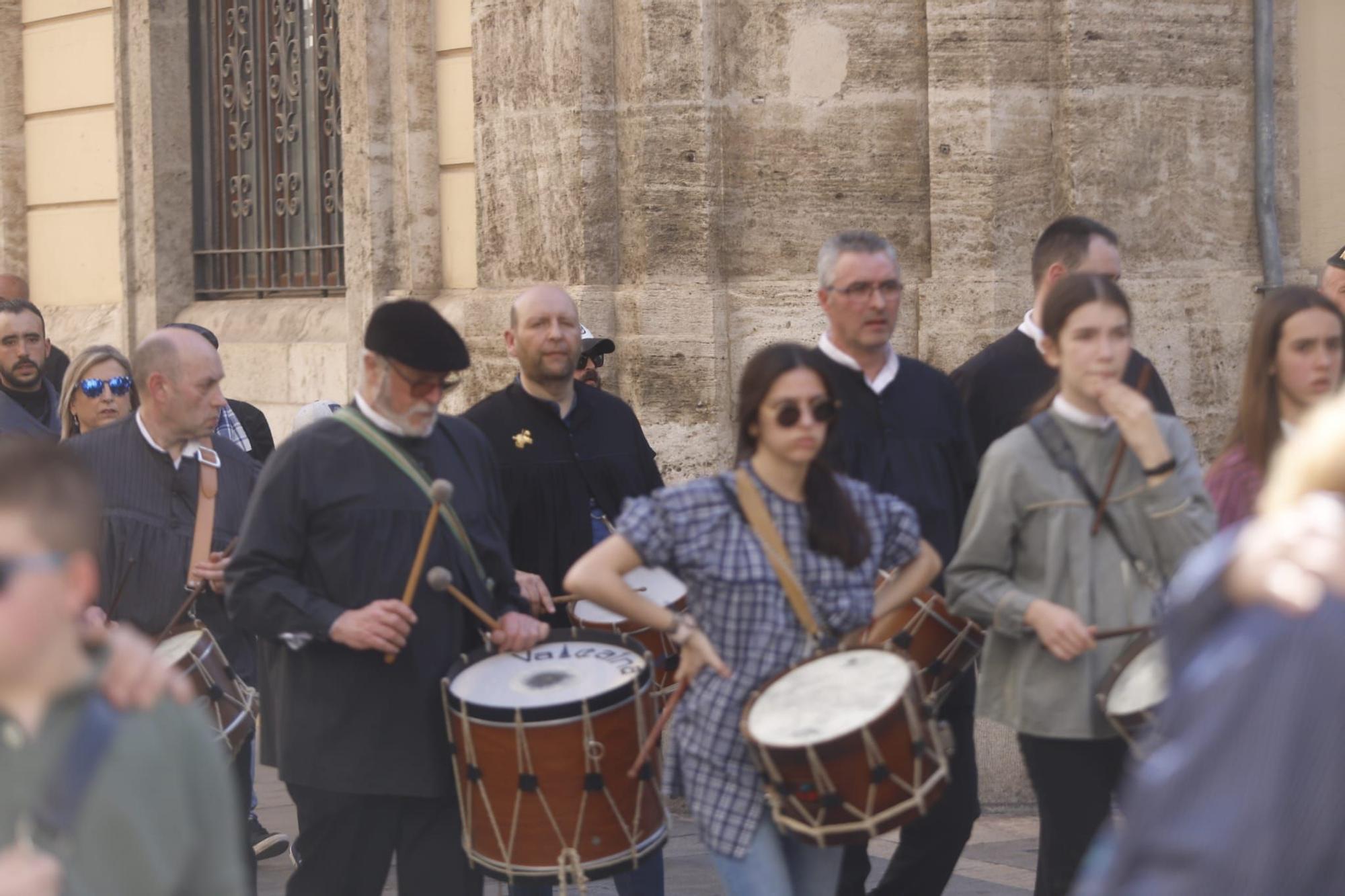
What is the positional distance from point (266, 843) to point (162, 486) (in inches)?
76.2

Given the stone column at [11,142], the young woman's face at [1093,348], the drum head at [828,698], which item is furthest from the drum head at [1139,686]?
the stone column at [11,142]

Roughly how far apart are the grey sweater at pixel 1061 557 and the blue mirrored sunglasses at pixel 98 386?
11.1ft

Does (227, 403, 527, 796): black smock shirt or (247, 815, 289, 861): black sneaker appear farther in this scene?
(247, 815, 289, 861): black sneaker

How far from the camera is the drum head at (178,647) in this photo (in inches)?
202

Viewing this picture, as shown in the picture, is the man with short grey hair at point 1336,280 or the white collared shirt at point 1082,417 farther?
the man with short grey hair at point 1336,280

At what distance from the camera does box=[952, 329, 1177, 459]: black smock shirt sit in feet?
19.1

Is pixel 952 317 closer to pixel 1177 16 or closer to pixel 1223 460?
pixel 1177 16

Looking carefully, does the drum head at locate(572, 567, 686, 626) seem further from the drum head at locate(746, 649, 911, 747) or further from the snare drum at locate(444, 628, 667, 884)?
the drum head at locate(746, 649, 911, 747)

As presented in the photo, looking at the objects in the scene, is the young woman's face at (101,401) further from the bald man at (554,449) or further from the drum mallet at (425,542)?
the drum mallet at (425,542)

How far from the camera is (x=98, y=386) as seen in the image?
6840 millimetres

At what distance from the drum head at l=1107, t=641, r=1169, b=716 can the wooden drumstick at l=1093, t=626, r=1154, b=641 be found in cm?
5

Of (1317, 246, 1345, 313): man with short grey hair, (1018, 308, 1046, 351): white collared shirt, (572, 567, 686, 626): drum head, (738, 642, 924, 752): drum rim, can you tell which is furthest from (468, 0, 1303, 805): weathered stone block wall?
(738, 642, 924, 752): drum rim

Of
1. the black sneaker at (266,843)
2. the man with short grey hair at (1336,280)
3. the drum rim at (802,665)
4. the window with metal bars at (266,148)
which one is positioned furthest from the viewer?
the window with metal bars at (266,148)

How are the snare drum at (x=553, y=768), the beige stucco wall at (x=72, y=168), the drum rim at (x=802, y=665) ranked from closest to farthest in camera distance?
the drum rim at (x=802, y=665) < the snare drum at (x=553, y=768) < the beige stucco wall at (x=72, y=168)
